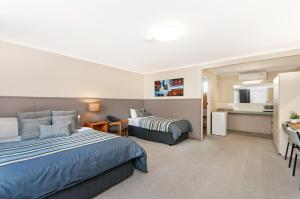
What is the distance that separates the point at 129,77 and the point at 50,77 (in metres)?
2.61

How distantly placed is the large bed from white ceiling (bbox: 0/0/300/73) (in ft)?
6.02

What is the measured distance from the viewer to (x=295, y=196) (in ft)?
6.00

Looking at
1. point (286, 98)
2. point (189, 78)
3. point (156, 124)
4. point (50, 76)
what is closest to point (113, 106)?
point (156, 124)

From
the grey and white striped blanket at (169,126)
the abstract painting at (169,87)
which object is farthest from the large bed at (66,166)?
the abstract painting at (169,87)

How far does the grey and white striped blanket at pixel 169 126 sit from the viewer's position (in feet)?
12.7

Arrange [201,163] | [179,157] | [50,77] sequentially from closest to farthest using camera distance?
[201,163], [179,157], [50,77]

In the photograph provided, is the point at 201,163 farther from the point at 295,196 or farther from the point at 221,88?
the point at 221,88

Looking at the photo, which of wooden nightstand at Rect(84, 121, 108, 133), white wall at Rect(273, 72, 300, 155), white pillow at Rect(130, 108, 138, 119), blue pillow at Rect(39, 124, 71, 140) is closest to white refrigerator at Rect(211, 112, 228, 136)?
white wall at Rect(273, 72, 300, 155)

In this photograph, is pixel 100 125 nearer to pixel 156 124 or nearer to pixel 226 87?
pixel 156 124

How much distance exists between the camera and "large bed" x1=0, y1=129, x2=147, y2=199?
1.29m

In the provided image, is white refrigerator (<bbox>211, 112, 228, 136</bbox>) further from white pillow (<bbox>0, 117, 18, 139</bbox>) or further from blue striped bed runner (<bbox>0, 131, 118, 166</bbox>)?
white pillow (<bbox>0, 117, 18, 139</bbox>)

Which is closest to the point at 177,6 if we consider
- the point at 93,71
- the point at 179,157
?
the point at 179,157

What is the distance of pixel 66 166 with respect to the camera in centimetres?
154

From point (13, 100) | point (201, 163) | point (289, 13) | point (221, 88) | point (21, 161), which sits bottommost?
point (201, 163)
